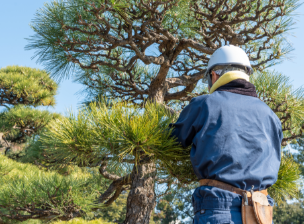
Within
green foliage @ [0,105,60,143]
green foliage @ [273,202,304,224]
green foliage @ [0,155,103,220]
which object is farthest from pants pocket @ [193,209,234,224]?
green foliage @ [273,202,304,224]

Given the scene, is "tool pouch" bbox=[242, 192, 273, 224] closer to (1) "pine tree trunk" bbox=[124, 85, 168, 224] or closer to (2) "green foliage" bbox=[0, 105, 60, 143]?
(1) "pine tree trunk" bbox=[124, 85, 168, 224]

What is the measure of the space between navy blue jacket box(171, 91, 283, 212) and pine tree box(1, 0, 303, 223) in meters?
0.10

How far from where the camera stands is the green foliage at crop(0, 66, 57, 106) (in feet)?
11.1

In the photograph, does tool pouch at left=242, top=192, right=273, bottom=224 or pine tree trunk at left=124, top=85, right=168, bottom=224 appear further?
pine tree trunk at left=124, top=85, right=168, bottom=224

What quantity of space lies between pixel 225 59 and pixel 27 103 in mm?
3279

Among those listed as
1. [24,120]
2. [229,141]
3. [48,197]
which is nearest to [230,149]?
[229,141]

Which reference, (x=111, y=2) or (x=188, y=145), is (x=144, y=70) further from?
(x=188, y=145)

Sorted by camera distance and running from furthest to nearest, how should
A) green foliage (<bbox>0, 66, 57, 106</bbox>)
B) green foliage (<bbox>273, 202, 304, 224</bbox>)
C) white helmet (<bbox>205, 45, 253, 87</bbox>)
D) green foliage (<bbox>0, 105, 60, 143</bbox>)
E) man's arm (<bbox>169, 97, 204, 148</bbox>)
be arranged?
green foliage (<bbox>273, 202, 304, 224</bbox>)
green foliage (<bbox>0, 66, 57, 106</bbox>)
green foliage (<bbox>0, 105, 60, 143</bbox>)
white helmet (<bbox>205, 45, 253, 87</bbox>)
man's arm (<bbox>169, 97, 204, 148</bbox>)

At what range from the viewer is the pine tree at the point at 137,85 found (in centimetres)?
83

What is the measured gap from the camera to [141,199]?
4.31 feet

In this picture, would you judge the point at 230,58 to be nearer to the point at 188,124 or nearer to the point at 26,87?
the point at 188,124

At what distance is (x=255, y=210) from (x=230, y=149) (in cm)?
16

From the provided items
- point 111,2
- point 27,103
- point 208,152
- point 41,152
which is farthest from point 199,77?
point 27,103

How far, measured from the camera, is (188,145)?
33.0 inches
